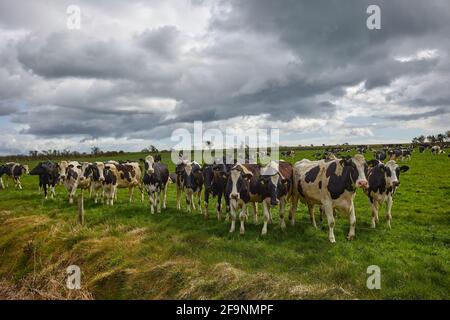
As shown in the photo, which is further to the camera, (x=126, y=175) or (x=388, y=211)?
(x=126, y=175)

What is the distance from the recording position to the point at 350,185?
11578 mm

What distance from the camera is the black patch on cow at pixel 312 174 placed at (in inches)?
500

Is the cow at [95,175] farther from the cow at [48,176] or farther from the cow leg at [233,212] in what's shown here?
the cow leg at [233,212]

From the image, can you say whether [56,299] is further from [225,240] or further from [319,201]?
[319,201]

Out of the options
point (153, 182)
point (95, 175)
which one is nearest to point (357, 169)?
point (153, 182)

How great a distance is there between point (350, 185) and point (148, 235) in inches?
276

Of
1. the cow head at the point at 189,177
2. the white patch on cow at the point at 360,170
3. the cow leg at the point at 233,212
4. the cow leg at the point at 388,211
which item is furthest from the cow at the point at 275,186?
the cow head at the point at 189,177

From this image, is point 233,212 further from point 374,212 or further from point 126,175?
point 126,175

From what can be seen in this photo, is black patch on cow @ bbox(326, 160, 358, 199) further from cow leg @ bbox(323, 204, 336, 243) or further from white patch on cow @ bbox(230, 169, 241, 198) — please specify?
white patch on cow @ bbox(230, 169, 241, 198)

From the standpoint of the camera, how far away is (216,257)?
33.4ft

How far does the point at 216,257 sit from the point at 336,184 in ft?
14.9

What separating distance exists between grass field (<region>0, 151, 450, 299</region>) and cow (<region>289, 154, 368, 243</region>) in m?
0.85
